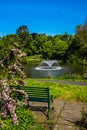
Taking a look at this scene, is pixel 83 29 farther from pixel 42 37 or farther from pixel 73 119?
pixel 73 119

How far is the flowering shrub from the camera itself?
704 centimetres

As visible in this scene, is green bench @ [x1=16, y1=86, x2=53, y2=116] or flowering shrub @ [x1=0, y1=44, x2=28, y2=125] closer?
flowering shrub @ [x1=0, y1=44, x2=28, y2=125]

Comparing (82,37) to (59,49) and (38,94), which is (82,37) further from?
(38,94)

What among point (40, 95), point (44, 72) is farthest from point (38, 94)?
point (44, 72)

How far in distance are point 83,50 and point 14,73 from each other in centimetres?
5977

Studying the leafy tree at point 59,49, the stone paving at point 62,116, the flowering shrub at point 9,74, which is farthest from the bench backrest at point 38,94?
the leafy tree at point 59,49

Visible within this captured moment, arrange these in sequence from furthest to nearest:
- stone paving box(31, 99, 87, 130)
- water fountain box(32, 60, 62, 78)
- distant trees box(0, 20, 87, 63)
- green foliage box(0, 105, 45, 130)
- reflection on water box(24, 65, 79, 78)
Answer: distant trees box(0, 20, 87, 63) < water fountain box(32, 60, 62, 78) < reflection on water box(24, 65, 79, 78) < stone paving box(31, 99, 87, 130) < green foliage box(0, 105, 45, 130)

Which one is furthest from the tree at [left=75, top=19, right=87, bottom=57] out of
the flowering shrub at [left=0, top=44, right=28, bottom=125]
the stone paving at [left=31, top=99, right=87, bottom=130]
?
the flowering shrub at [left=0, top=44, right=28, bottom=125]

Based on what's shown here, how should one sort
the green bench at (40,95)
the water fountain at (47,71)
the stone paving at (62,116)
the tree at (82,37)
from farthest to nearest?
the tree at (82,37)
the water fountain at (47,71)
the green bench at (40,95)
the stone paving at (62,116)

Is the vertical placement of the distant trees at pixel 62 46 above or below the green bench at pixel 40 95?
above

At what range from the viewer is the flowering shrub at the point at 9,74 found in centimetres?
704

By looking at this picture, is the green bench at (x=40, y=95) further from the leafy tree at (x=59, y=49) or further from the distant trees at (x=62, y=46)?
the leafy tree at (x=59, y=49)

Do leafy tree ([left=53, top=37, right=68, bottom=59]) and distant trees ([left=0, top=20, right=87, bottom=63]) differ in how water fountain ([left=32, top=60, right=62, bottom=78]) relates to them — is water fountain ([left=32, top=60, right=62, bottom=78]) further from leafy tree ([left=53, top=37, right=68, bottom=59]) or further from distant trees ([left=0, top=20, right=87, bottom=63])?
leafy tree ([left=53, top=37, right=68, bottom=59])

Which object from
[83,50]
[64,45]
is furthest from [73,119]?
[64,45]
